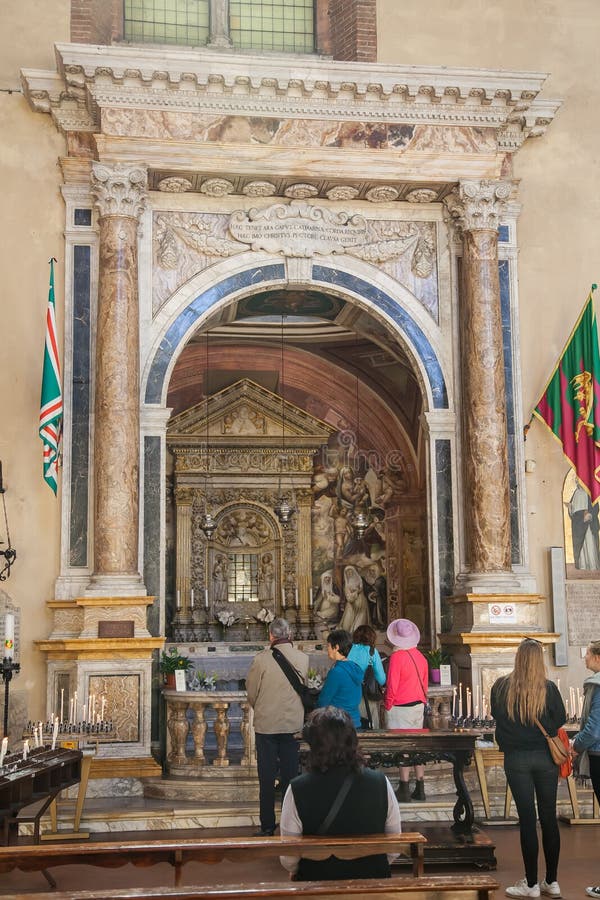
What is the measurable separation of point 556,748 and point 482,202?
821 centimetres

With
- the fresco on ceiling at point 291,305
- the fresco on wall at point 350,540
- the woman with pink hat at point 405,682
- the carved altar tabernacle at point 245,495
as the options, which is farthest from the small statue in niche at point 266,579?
the woman with pink hat at point 405,682

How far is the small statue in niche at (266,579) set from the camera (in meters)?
20.1

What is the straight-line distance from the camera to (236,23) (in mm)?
14844

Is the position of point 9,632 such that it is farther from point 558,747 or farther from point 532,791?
point 558,747

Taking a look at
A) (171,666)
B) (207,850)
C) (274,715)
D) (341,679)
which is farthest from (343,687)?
(171,666)

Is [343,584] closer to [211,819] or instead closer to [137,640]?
[137,640]

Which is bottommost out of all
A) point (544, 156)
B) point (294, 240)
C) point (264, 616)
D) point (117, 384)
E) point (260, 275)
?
point (264, 616)

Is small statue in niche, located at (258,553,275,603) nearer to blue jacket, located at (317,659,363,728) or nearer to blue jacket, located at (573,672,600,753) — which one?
blue jacket, located at (317,659,363,728)

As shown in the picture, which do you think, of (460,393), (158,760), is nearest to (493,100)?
(460,393)

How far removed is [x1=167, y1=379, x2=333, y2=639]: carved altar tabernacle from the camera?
20031mm

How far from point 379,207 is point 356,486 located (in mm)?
7145

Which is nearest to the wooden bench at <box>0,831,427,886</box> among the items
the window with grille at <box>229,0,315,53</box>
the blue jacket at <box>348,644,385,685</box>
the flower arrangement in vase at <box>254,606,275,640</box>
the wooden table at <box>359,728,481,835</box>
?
the wooden table at <box>359,728,481,835</box>

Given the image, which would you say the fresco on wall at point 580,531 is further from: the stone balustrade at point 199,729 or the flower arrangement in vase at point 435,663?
the stone balustrade at point 199,729

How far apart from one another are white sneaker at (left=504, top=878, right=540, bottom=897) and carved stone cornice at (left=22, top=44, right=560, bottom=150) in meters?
9.05
